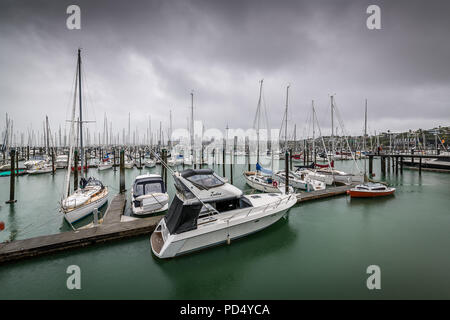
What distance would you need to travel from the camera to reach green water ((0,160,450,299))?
5309mm

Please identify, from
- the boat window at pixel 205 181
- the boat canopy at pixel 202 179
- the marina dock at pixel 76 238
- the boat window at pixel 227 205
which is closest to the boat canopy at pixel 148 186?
the marina dock at pixel 76 238

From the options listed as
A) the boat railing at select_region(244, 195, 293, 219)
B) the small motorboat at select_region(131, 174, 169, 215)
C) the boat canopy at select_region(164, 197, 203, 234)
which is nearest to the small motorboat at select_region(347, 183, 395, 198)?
the boat railing at select_region(244, 195, 293, 219)

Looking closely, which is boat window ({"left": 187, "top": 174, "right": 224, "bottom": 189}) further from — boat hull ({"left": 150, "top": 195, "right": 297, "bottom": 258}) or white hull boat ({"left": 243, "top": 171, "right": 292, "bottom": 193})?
white hull boat ({"left": 243, "top": 171, "right": 292, "bottom": 193})

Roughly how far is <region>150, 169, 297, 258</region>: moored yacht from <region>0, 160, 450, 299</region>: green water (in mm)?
458

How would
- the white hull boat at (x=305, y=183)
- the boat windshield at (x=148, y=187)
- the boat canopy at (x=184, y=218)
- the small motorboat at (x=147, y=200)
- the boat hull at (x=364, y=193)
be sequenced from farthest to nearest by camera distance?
the white hull boat at (x=305, y=183) → the boat hull at (x=364, y=193) → the boat windshield at (x=148, y=187) → the small motorboat at (x=147, y=200) → the boat canopy at (x=184, y=218)

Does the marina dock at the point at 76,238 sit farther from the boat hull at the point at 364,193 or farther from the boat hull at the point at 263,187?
the boat hull at the point at 364,193

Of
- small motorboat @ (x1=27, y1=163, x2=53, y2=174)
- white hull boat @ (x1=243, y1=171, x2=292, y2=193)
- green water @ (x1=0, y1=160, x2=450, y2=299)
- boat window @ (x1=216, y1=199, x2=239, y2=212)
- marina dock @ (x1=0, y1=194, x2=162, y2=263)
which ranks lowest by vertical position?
green water @ (x1=0, y1=160, x2=450, y2=299)

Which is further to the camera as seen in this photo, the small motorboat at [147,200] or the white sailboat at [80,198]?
the small motorboat at [147,200]

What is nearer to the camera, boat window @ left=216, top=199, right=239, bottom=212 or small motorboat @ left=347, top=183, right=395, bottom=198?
boat window @ left=216, top=199, right=239, bottom=212

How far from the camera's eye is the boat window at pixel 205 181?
7.50m

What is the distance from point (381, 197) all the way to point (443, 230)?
604 centimetres

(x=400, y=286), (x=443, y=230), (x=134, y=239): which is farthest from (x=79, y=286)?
(x=443, y=230)

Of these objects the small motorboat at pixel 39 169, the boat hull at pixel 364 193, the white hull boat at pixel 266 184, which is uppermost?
the small motorboat at pixel 39 169
